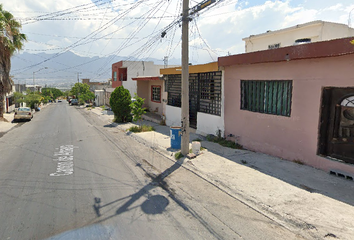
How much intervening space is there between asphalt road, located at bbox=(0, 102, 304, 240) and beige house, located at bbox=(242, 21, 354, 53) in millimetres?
10874

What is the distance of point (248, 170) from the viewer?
765cm

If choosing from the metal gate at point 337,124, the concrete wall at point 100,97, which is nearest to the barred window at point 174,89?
the metal gate at point 337,124

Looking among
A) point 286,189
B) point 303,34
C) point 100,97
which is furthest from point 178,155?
point 100,97

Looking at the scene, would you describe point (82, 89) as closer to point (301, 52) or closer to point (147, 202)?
point (301, 52)

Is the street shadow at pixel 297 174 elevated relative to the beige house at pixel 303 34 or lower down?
lower down

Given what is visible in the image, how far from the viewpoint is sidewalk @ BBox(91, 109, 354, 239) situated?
470 cm

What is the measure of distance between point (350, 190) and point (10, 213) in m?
7.54

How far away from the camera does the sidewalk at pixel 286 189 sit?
4.70m

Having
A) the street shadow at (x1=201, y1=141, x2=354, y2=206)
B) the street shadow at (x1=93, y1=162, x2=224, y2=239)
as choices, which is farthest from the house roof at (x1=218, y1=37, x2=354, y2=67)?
the street shadow at (x1=93, y1=162, x2=224, y2=239)

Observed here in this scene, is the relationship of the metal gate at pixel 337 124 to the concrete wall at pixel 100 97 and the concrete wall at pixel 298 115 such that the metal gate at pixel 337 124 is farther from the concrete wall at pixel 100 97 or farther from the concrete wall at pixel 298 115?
the concrete wall at pixel 100 97

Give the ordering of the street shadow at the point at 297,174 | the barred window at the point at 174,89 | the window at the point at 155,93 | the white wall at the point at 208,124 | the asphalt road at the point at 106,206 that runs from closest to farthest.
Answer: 1. the asphalt road at the point at 106,206
2. the street shadow at the point at 297,174
3. the white wall at the point at 208,124
4. the barred window at the point at 174,89
5. the window at the point at 155,93

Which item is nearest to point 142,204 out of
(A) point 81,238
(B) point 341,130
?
(A) point 81,238

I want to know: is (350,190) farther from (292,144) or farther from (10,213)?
(10,213)

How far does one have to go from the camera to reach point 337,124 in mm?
7398
